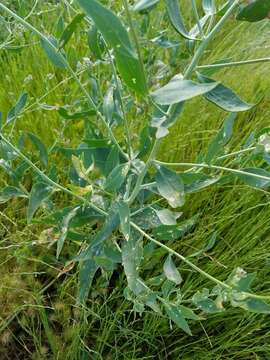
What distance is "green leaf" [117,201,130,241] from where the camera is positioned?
34.5 inches

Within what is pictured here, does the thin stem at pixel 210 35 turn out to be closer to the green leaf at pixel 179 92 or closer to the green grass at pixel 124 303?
the green leaf at pixel 179 92

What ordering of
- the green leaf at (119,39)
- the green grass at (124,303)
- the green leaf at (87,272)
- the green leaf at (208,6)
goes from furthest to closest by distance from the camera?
the green grass at (124,303)
the green leaf at (87,272)
the green leaf at (208,6)
the green leaf at (119,39)

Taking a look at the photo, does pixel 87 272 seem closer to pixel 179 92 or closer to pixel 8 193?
pixel 8 193

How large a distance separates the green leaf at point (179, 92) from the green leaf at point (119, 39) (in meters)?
0.02

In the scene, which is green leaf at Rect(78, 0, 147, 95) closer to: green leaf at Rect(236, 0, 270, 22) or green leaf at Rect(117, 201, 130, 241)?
green leaf at Rect(236, 0, 270, 22)

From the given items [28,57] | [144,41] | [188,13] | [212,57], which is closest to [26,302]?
[144,41]

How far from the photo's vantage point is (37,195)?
1.07m

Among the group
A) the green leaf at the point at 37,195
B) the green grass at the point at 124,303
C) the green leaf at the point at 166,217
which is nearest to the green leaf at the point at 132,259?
the green leaf at the point at 166,217

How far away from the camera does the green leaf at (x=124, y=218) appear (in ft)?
2.87

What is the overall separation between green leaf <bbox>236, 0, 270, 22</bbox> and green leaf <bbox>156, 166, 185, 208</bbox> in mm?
250

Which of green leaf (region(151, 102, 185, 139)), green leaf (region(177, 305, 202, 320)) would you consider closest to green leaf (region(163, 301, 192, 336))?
green leaf (region(177, 305, 202, 320))

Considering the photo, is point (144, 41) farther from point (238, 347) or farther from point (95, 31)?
point (238, 347)

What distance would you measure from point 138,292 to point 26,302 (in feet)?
1.70

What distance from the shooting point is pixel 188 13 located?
2.65 m
